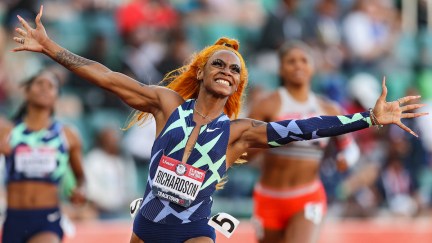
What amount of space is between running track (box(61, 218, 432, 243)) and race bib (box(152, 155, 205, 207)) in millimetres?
5237

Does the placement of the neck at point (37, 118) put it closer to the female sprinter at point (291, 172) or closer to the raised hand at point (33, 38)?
the female sprinter at point (291, 172)

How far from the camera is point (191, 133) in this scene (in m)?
6.84

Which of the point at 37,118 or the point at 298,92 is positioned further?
the point at 298,92

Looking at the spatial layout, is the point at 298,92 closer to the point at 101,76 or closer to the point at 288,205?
the point at 288,205

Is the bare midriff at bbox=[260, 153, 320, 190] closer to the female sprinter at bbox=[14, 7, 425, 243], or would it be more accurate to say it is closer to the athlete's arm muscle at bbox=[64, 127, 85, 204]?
the athlete's arm muscle at bbox=[64, 127, 85, 204]

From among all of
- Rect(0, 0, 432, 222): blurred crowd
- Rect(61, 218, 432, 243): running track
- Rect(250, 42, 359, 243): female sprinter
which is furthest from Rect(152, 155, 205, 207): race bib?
Rect(0, 0, 432, 222): blurred crowd

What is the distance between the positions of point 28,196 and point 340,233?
16.9ft

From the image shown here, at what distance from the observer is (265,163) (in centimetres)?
973

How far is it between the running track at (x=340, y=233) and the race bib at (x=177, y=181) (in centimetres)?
524

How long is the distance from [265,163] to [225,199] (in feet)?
14.3

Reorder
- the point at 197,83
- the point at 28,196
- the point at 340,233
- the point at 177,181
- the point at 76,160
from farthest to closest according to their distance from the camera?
the point at 340,233
the point at 76,160
the point at 28,196
the point at 197,83
the point at 177,181

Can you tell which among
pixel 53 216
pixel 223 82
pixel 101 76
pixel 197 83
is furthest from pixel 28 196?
pixel 223 82

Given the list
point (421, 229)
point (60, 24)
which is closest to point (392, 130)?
point (421, 229)

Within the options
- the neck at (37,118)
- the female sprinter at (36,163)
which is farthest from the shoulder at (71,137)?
the neck at (37,118)
